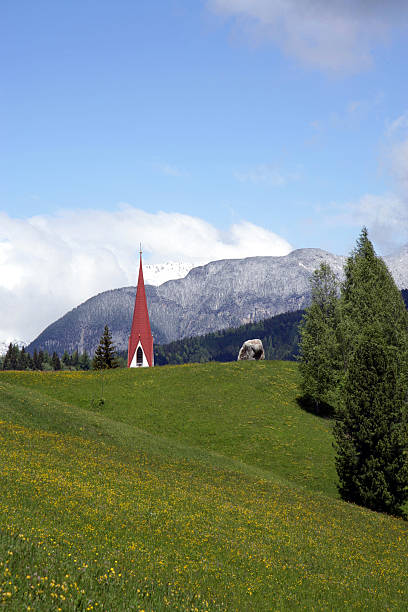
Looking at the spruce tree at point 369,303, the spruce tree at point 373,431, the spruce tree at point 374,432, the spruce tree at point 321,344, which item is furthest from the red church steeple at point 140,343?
the spruce tree at point 374,432

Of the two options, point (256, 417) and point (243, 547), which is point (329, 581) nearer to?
point (243, 547)

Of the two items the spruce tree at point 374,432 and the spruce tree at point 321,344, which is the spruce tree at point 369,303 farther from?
the spruce tree at point 374,432

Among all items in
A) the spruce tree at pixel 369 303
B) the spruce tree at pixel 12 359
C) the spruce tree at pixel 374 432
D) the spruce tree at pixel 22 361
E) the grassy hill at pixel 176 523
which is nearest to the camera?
the grassy hill at pixel 176 523

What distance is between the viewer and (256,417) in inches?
2114

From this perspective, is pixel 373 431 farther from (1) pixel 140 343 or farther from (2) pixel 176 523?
(1) pixel 140 343

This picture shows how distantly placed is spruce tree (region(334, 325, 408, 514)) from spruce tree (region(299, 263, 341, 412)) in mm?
19894

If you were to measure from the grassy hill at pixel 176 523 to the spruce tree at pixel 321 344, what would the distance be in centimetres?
1054

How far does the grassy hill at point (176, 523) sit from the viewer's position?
12938mm

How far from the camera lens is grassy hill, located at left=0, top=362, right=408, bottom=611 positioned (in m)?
12.9

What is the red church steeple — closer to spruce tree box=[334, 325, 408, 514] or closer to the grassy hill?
the grassy hill

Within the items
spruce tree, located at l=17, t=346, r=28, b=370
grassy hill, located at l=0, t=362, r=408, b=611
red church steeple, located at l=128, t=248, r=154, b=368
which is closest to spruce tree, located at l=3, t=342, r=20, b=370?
spruce tree, located at l=17, t=346, r=28, b=370

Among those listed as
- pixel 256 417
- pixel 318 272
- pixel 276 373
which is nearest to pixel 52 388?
pixel 256 417

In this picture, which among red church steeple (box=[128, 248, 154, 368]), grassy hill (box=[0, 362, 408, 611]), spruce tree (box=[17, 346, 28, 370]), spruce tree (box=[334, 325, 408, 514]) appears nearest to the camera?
grassy hill (box=[0, 362, 408, 611])

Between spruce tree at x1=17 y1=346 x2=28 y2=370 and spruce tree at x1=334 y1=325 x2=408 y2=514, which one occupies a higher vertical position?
spruce tree at x1=17 y1=346 x2=28 y2=370
